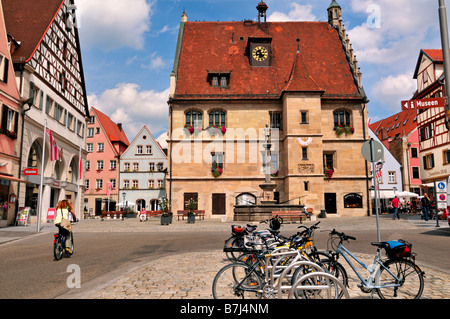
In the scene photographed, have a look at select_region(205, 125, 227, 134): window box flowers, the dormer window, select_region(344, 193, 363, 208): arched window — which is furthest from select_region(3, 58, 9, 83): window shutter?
select_region(344, 193, 363, 208): arched window

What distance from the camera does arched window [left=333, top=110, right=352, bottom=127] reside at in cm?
3438

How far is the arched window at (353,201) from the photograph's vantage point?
32844 millimetres

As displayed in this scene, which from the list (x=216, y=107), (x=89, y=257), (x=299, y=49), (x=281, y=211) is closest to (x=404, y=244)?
(x=89, y=257)

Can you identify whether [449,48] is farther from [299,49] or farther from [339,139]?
[299,49]

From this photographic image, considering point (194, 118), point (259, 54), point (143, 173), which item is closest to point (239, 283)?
point (194, 118)

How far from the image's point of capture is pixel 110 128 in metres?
58.3

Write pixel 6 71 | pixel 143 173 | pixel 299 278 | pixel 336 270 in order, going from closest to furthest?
pixel 299 278 → pixel 336 270 → pixel 6 71 → pixel 143 173

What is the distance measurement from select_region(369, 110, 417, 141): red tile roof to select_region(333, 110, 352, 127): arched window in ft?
72.9

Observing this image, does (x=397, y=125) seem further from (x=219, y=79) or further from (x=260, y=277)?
(x=260, y=277)

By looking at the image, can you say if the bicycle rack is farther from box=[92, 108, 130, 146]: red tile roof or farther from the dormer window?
box=[92, 108, 130, 146]: red tile roof

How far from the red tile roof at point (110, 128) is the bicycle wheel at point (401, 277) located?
5408 centimetres

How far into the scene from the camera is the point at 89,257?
9859 millimetres

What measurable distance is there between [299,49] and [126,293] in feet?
119

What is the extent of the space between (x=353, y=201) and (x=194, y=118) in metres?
16.8
